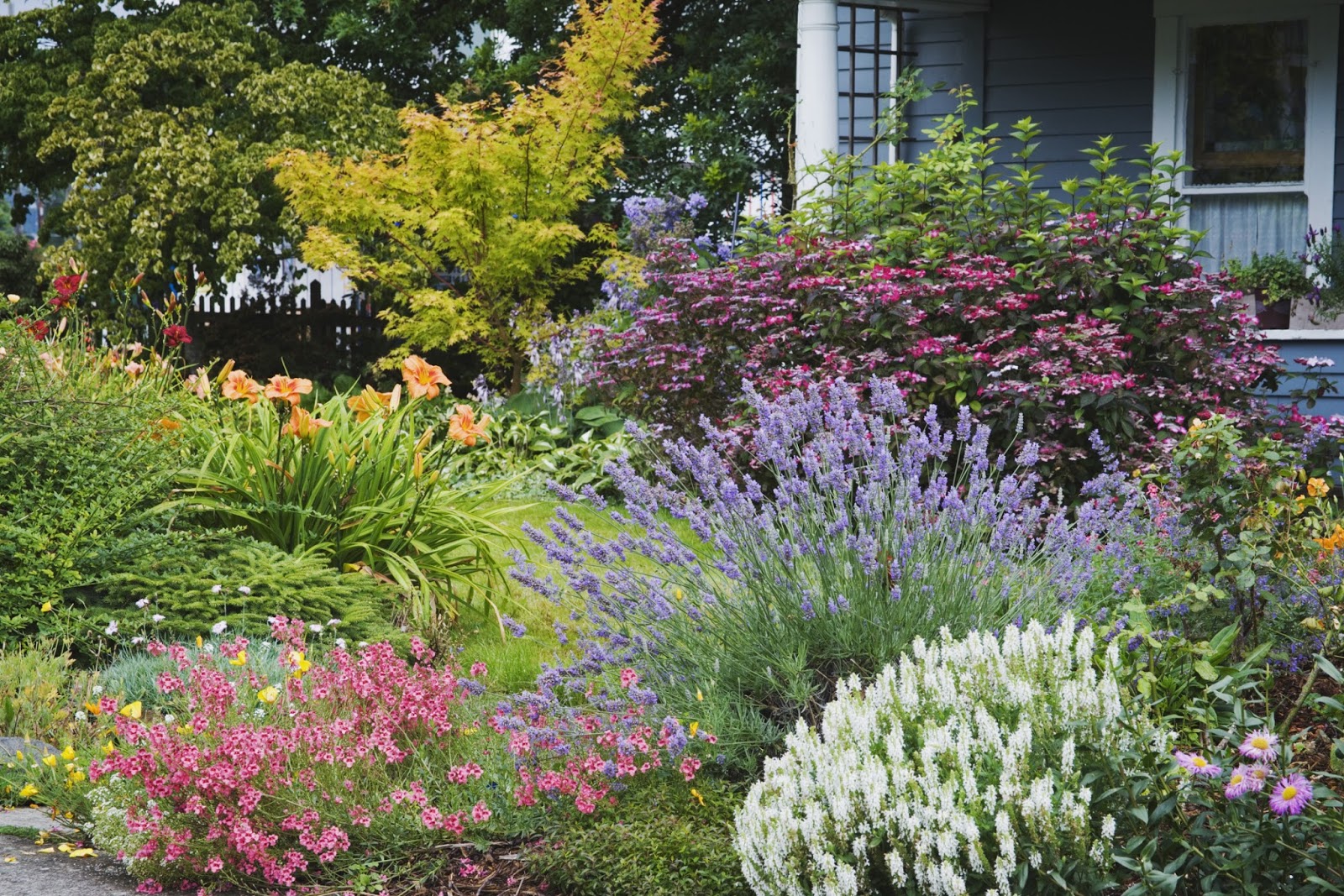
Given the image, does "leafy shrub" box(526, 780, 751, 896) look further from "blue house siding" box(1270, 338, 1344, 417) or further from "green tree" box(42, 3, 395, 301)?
"green tree" box(42, 3, 395, 301)

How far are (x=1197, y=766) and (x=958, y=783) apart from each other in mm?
437

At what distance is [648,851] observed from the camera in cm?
282

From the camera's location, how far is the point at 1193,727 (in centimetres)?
294

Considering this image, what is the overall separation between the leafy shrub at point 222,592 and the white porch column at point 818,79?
14.1ft

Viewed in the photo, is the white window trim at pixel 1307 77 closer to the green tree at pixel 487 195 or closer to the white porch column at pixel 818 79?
the white porch column at pixel 818 79

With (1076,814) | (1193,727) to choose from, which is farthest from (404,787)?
(1193,727)

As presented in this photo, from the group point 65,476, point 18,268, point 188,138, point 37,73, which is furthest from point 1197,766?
point 18,268

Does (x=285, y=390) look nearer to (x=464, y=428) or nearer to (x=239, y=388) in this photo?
(x=239, y=388)

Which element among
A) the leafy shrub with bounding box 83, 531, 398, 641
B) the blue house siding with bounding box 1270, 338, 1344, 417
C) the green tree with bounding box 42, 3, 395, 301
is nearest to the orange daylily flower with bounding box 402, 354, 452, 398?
the leafy shrub with bounding box 83, 531, 398, 641

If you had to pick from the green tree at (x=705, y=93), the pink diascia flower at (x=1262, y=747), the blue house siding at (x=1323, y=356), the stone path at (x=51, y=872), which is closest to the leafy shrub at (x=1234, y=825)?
the pink diascia flower at (x=1262, y=747)

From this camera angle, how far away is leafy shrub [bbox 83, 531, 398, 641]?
4.41 meters

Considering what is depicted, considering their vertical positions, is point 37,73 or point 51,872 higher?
point 37,73

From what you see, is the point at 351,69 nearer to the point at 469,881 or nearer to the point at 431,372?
the point at 431,372

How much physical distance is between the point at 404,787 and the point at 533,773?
1.07 ft
